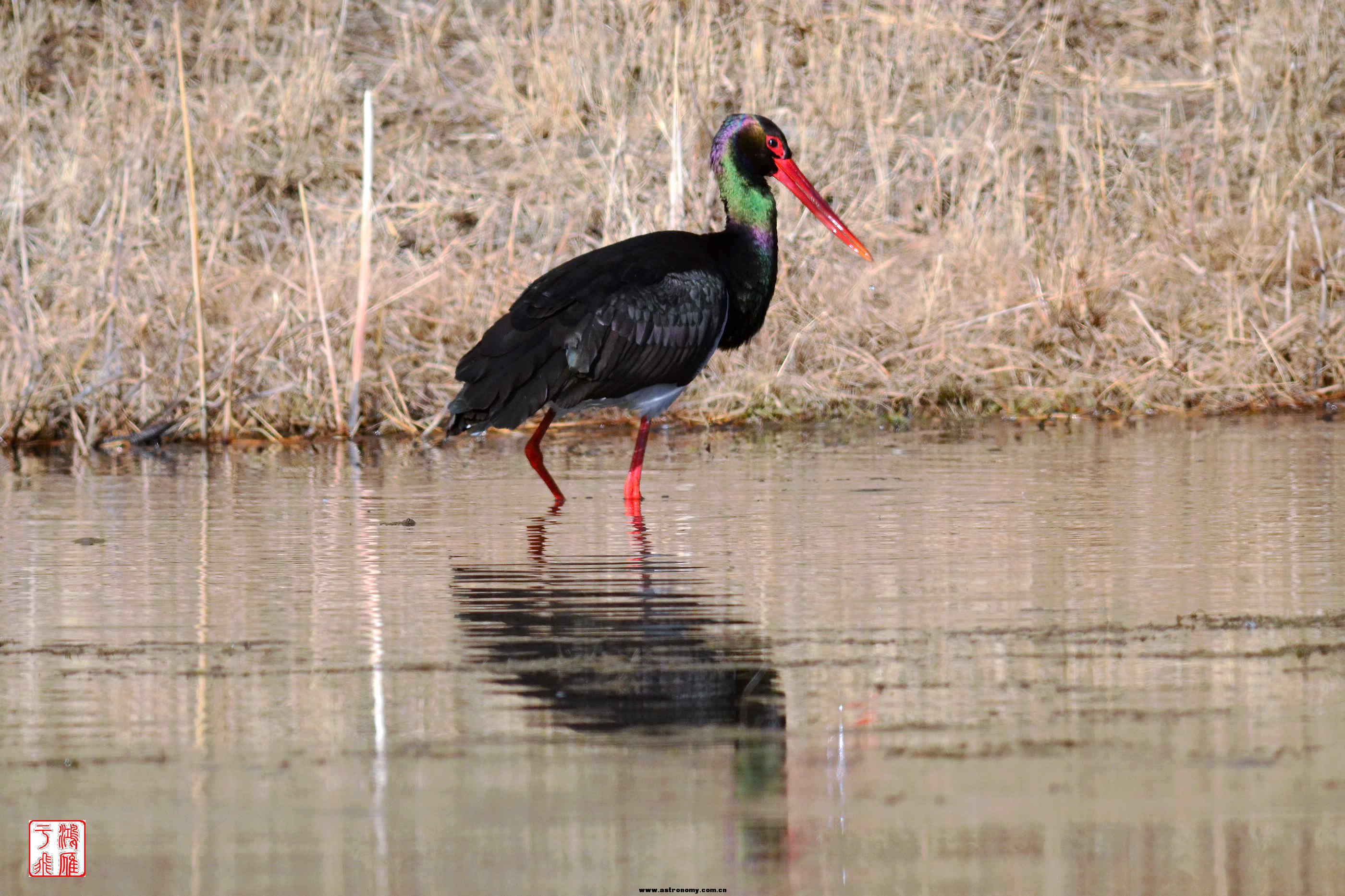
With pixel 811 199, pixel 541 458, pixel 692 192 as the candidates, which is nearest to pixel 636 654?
pixel 541 458

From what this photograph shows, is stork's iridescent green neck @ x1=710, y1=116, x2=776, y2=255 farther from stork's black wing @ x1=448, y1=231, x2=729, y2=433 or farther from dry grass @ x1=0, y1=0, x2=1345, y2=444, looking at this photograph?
dry grass @ x1=0, y1=0, x2=1345, y2=444

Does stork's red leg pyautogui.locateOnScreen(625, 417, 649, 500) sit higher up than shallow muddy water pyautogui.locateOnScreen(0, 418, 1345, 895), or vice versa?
stork's red leg pyautogui.locateOnScreen(625, 417, 649, 500)

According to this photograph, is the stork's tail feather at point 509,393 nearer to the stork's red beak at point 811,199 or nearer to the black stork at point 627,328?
the black stork at point 627,328

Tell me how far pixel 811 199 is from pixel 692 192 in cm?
278

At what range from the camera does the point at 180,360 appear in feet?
38.5

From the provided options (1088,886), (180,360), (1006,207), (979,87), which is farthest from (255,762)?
(979,87)

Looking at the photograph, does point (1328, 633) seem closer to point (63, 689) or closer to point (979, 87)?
point (63, 689)

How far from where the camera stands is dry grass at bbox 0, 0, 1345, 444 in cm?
1233

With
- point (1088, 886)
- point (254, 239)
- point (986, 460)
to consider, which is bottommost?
point (1088, 886)

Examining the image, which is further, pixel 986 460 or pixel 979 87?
pixel 979 87

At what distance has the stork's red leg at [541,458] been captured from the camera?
941cm

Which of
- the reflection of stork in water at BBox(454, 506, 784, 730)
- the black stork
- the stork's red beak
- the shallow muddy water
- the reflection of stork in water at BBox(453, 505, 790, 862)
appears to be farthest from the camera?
the stork's red beak

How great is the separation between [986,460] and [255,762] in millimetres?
6011

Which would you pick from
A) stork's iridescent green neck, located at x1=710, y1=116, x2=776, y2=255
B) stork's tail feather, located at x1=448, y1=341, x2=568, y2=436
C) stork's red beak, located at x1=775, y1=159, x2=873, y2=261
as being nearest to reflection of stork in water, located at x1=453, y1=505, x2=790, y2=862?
stork's tail feather, located at x1=448, y1=341, x2=568, y2=436
